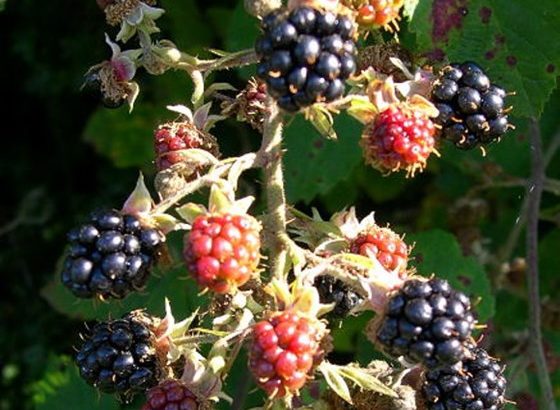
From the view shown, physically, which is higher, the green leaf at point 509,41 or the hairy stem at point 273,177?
the green leaf at point 509,41

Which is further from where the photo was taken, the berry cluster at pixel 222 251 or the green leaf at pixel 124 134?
the green leaf at pixel 124 134

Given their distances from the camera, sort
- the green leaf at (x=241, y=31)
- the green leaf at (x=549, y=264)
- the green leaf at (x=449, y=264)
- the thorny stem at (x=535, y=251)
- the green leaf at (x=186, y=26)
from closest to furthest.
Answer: the thorny stem at (x=535, y=251), the green leaf at (x=449, y=264), the green leaf at (x=241, y=31), the green leaf at (x=549, y=264), the green leaf at (x=186, y=26)

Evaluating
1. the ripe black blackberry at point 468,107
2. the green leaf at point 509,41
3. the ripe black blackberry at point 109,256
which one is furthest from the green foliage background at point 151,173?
the ripe black blackberry at point 109,256

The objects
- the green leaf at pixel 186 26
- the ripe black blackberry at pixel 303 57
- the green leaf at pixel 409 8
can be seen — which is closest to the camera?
the ripe black blackberry at pixel 303 57

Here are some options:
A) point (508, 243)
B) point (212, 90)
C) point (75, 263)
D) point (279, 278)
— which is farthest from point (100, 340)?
point (508, 243)

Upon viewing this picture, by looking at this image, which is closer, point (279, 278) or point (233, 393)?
point (279, 278)

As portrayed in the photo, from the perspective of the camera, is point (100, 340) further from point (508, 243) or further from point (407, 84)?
point (508, 243)

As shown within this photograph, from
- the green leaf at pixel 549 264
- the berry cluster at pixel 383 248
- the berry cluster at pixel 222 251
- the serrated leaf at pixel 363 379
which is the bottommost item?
the green leaf at pixel 549 264

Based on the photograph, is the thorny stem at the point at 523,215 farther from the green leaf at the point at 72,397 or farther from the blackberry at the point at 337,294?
the green leaf at the point at 72,397
